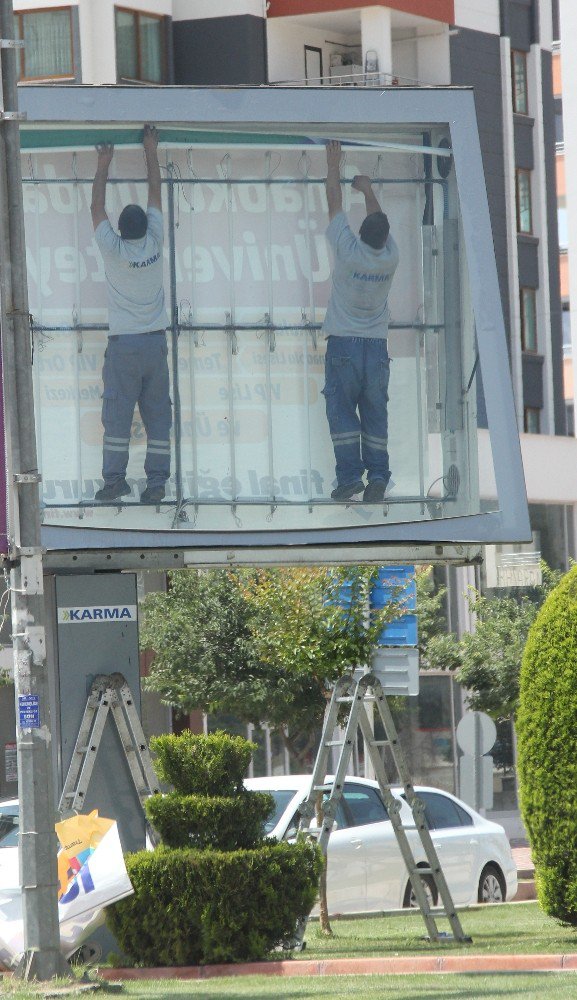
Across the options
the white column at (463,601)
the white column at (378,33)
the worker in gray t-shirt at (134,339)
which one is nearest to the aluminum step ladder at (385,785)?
the worker in gray t-shirt at (134,339)

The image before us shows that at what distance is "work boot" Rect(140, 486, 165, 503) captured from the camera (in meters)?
13.5

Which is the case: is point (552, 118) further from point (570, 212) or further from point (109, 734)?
point (109, 734)

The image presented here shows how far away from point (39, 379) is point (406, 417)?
9.37 feet

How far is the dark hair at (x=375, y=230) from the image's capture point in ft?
45.9

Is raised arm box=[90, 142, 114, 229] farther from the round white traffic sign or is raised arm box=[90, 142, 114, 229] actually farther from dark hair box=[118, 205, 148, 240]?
the round white traffic sign

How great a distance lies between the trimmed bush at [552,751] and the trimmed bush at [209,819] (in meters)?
2.14

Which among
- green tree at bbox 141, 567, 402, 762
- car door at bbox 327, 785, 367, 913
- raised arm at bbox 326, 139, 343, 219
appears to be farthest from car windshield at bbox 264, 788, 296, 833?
green tree at bbox 141, 567, 402, 762

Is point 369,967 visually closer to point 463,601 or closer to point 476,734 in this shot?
point 476,734

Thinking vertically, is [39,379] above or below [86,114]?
Result: below

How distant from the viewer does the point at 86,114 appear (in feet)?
44.1

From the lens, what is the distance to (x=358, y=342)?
45.6 feet

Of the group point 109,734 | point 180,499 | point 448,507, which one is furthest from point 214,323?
point 109,734

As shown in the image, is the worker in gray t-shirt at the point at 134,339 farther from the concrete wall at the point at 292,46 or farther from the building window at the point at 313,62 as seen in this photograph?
the building window at the point at 313,62

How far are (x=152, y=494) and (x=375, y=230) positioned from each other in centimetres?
273
